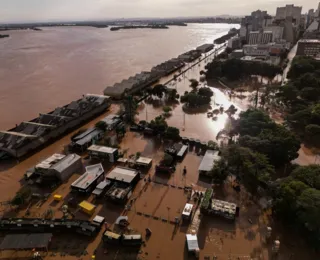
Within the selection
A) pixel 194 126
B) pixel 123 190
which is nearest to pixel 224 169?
pixel 123 190

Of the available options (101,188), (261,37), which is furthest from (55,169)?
(261,37)

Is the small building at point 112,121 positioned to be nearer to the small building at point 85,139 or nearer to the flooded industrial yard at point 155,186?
the small building at point 85,139

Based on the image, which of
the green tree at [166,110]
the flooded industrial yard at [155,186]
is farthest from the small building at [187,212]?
the green tree at [166,110]

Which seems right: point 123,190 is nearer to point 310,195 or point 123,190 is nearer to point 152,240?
point 152,240

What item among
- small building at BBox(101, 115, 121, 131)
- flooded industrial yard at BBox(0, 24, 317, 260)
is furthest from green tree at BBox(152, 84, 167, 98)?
small building at BBox(101, 115, 121, 131)

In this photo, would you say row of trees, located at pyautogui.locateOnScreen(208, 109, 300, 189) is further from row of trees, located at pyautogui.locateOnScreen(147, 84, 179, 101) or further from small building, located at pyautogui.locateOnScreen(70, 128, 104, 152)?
row of trees, located at pyautogui.locateOnScreen(147, 84, 179, 101)

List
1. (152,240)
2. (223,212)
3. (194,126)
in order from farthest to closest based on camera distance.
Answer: (194,126), (223,212), (152,240)
